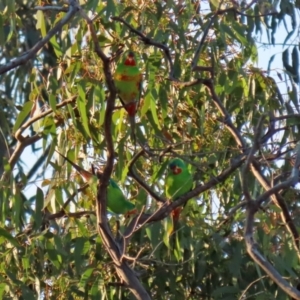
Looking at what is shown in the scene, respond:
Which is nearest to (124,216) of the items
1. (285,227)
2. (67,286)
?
(67,286)

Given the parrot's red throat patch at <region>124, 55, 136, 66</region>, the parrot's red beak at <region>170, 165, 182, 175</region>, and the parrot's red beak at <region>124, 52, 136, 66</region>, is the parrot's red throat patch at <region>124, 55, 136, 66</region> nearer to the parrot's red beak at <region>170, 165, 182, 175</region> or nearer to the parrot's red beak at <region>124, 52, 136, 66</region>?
the parrot's red beak at <region>124, 52, 136, 66</region>

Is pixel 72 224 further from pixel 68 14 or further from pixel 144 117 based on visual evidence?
pixel 68 14

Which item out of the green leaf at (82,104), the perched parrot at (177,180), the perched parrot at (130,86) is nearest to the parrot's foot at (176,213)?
the perched parrot at (177,180)

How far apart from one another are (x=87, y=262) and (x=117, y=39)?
27.9 inches

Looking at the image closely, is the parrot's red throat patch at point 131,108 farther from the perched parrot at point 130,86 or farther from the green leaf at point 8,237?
the green leaf at point 8,237

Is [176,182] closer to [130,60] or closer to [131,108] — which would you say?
[131,108]

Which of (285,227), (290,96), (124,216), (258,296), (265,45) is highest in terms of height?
(265,45)

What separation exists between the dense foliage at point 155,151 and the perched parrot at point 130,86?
0.13 feet

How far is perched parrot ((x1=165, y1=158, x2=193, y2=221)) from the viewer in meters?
2.77

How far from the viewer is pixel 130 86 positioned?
272 centimetres

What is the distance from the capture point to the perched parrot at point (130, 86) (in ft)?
8.76

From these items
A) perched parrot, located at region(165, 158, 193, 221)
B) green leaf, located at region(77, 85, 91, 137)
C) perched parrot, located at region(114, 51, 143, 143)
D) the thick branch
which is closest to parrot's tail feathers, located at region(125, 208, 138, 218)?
perched parrot, located at region(165, 158, 193, 221)

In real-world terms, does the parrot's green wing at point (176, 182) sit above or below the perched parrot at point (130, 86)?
below

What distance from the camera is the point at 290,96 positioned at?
271 centimetres
